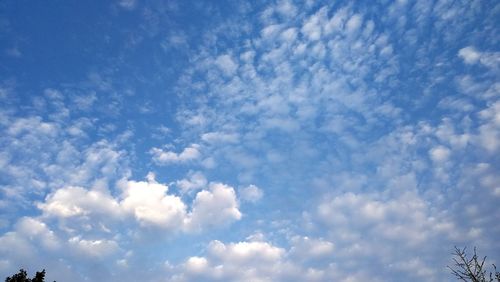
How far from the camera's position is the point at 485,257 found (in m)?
20.2

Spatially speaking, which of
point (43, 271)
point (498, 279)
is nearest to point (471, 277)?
point (498, 279)

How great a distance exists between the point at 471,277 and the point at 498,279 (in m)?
1.60

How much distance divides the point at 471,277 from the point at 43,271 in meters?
33.1

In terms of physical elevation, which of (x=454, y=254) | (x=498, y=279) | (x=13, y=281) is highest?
(x=454, y=254)

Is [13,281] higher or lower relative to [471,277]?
lower

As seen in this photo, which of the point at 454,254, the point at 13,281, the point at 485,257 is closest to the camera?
the point at 485,257

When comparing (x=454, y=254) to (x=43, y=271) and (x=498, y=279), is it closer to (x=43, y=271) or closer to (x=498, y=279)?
(x=498, y=279)

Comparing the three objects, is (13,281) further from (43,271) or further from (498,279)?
(498,279)

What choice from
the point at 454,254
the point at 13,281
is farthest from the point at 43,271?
the point at 454,254

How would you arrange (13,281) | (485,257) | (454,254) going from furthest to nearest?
1. (13,281)
2. (454,254)
3. (485,257)

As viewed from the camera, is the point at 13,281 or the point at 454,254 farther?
the point at 13,281

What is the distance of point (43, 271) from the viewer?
2573 centimetres

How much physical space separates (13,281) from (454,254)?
112ft

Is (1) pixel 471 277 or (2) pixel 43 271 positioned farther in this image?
(2) pixel 43 271
